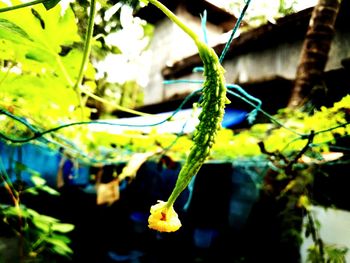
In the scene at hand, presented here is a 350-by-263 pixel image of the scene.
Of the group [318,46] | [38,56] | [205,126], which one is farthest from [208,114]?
[318,46]

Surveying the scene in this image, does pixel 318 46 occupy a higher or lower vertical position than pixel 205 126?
higher

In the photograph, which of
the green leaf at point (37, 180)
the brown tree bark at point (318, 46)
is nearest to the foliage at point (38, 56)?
the green leaf at point (37, 180)

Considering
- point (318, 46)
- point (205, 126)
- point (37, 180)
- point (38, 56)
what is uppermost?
point (318, 46)

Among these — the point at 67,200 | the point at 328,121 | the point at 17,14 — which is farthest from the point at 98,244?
the point at 17,14

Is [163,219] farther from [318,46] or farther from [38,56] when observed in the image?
[318,46]

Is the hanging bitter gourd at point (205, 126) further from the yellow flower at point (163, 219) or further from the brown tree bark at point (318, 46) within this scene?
the brown tree bark at point (318, 46)

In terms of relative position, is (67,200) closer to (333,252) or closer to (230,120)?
(230,120)

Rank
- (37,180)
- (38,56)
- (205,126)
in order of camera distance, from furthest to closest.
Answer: (37,180), (38,56), (205,126)

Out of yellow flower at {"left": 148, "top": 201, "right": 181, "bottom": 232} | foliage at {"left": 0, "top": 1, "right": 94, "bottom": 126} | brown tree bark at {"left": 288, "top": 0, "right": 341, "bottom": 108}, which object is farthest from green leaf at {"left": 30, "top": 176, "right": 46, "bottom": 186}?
yellow flower at {"left": 148, "top": 201, "right": 181, "bottom": 232}
